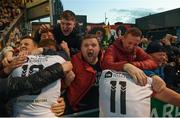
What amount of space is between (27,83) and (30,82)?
0.09ft

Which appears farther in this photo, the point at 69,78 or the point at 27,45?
the point at 27,45

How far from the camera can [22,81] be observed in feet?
10.9

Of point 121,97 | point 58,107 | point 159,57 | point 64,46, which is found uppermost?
point 64,46

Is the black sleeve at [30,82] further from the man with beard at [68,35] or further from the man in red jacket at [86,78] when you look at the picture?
the man with beard at [68,35]

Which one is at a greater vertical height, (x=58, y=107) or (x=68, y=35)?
(x=68, y=35)

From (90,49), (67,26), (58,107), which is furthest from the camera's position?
(67,26)

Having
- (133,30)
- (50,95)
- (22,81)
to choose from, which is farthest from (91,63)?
(22,81)

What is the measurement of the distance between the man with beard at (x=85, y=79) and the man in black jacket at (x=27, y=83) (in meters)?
0.68

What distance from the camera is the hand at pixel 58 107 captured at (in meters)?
3.69

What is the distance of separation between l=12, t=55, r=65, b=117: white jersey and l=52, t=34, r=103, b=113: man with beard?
1.79 ft

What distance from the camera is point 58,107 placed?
373 centimetres

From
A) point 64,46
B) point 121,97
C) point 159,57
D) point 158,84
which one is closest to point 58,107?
point 121,97

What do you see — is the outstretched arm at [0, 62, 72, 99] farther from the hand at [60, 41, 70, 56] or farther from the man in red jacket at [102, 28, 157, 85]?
the hand at [60, 41, 70, 56]

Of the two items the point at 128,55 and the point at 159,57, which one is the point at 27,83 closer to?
the point at 128,55
